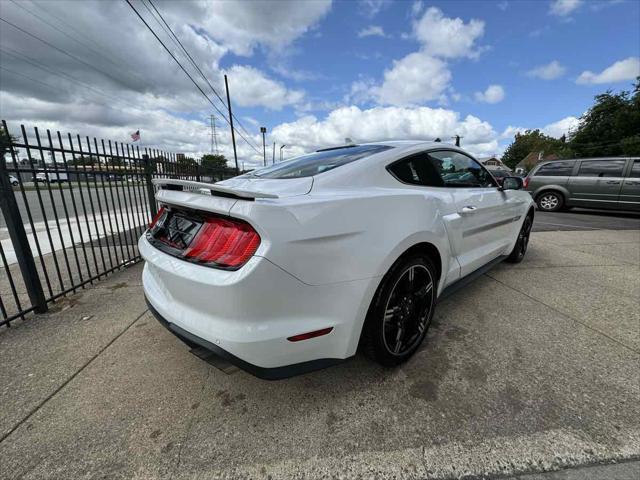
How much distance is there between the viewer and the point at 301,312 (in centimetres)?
146

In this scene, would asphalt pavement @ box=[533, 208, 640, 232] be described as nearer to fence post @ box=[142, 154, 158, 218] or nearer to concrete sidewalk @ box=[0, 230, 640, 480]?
concrete sidewalk @ box=[0, 230, 640, 480]

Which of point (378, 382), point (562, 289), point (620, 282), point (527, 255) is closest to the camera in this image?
point (378, 382)

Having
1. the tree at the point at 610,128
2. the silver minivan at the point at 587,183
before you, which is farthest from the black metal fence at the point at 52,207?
the tree at the point at 610,128

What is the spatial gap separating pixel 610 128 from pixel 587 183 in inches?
1481

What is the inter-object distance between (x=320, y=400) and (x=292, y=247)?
Answer: 100cm

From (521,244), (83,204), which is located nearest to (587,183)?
(521,244)

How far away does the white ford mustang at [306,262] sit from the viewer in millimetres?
1389

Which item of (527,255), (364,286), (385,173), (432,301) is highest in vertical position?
(385,173)

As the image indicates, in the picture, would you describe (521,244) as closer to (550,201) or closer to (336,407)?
(336,407)

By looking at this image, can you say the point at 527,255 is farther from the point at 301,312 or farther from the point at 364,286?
the point at 301,312

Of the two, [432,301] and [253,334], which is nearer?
[253,334]

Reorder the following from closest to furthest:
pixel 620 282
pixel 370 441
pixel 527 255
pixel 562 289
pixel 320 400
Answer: pixel 370 441 → pixel 320 400 → pixel 562 289 → pixel 620 282 → pixel 527 255

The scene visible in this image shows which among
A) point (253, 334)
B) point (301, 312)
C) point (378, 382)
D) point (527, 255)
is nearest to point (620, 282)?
point (527, 255)

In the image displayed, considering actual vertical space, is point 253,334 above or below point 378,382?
above
